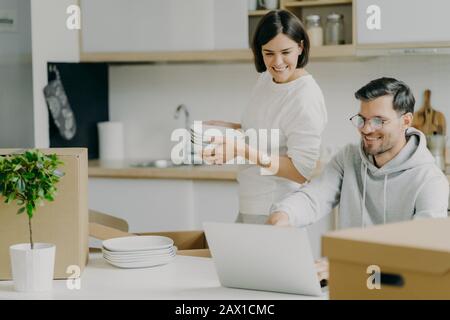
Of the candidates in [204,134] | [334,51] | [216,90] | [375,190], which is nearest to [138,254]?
[204,134]

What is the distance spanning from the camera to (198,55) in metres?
3.45

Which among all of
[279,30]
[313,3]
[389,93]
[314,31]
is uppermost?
[313,3]

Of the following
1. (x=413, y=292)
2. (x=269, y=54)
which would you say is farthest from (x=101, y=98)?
(x=413, y=292)

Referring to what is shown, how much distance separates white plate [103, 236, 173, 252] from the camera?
5.61 ft

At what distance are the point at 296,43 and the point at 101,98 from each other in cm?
→ 187

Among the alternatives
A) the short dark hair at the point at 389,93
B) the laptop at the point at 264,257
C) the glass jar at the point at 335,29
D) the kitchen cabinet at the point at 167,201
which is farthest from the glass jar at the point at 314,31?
the laptop at the point at 264,257

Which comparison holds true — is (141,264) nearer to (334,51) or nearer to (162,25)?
(334,51)

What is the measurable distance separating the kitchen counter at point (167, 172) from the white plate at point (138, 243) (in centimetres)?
146

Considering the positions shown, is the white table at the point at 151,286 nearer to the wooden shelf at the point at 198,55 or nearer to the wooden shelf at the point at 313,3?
the wooden shelf at the point at 198,55

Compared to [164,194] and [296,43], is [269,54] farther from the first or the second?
[164,194]

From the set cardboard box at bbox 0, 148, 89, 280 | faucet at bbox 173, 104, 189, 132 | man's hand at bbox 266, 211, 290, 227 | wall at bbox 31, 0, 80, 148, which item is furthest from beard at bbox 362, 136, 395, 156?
faucet at bbox 173, 104, 189, 132

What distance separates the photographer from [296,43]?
2.21 meters

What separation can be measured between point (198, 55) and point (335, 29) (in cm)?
63

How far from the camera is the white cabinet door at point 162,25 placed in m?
3.42
